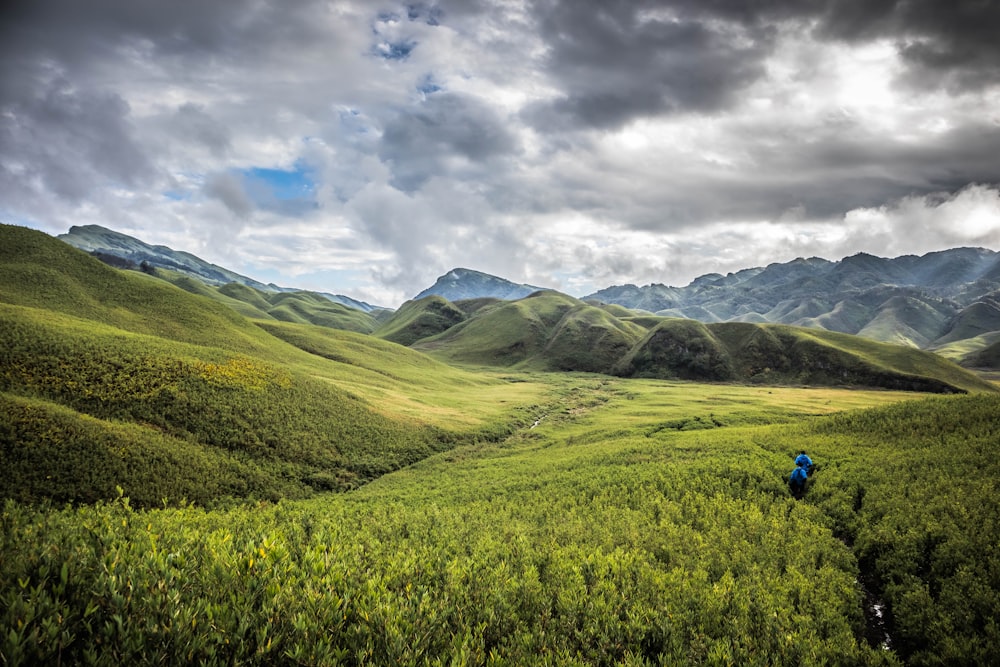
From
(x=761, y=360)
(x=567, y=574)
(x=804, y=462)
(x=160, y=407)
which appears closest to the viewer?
(x=567, y=574)

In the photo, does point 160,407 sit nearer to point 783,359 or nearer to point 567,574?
point 567,574

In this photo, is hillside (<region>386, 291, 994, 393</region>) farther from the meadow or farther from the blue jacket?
the blue jacket

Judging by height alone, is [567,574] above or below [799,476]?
below

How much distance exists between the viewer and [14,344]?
113 feet

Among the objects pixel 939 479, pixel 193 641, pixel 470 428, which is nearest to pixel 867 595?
pixel 939 479

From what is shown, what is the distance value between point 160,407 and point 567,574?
38416 mm

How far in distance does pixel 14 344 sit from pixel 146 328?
28.3 metres

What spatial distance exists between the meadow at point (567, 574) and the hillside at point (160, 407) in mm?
12928

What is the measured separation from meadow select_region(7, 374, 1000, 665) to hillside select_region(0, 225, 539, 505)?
42.4 ft

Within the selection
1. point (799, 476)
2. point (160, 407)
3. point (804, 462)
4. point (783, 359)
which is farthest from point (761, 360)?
point (160, 407)

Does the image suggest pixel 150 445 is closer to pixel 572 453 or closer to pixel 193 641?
pixel 193 641

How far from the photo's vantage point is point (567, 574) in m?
13.1

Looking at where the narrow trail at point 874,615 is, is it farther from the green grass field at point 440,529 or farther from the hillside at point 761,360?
the hillside at point 761,360

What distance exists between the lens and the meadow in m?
7.23
